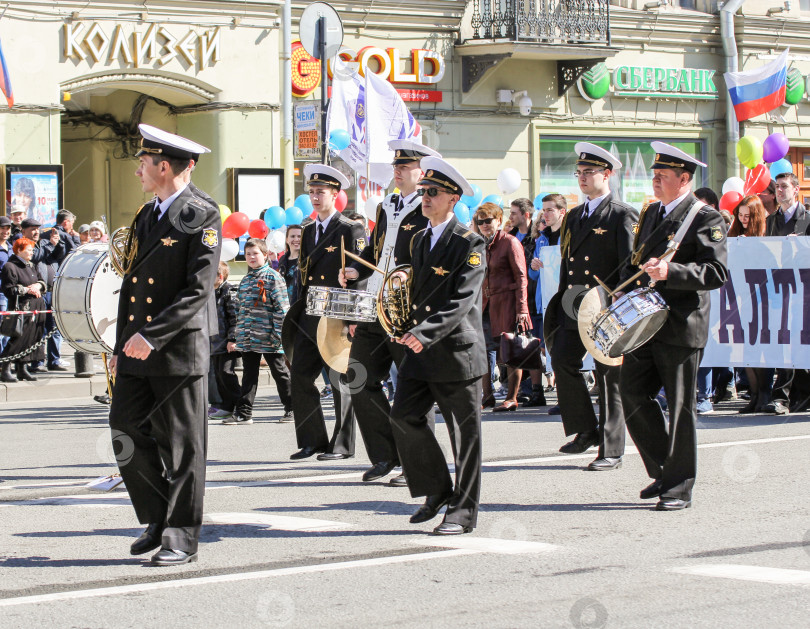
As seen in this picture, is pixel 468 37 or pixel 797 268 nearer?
pixel 797 268

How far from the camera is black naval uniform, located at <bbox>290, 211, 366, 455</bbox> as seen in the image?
9680 millimetres

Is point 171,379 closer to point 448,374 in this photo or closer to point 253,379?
point 448,374

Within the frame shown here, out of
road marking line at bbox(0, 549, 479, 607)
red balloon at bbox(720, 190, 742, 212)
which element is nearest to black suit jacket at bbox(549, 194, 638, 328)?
road marking line at bbox(0, 549, 479, 607)

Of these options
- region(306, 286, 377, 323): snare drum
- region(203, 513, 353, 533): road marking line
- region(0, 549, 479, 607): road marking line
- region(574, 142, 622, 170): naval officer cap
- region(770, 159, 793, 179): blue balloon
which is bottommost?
region(0, 549, 479, 607): road marking line

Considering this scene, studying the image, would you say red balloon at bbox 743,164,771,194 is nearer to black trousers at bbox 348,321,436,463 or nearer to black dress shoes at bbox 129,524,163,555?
black trousers at bbox 348,321,436,463

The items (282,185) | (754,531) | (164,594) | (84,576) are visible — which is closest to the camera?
(164,594)

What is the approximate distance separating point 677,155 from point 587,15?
63.9 ft

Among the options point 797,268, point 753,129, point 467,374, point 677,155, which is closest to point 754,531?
point 467,374

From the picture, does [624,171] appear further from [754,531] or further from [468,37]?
[754,531]

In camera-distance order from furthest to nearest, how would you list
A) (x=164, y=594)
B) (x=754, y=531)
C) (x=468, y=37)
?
(x=468, y=37)
(x=754, y=531)
(x=164, y=594)

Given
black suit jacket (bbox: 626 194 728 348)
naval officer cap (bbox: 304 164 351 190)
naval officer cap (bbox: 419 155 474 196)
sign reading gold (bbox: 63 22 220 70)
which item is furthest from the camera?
sign reading gold (bbox: 63 22 220 70)

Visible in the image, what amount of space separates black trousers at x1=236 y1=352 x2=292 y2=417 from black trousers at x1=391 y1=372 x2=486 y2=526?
231 inches

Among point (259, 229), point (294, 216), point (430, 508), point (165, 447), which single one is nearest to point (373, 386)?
point (430, 508)

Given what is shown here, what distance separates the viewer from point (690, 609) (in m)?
5.32
